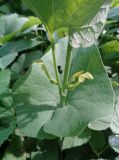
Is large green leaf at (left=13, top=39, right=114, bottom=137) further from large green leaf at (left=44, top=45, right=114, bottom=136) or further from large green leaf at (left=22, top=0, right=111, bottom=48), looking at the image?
large green leaf at (left=22, top=0, right=111, bottom=48)

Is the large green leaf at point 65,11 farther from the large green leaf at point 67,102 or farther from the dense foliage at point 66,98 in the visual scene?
the large green leaf at point 67,102

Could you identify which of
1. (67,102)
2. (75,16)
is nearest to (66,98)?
(67,102)

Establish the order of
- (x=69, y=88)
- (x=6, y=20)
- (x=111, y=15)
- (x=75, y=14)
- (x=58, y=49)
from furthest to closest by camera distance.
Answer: (x=6, y=20) < (x=111, y=15) < (x=58, y=49) < (x=69, y=88) < (x=75, y=14)

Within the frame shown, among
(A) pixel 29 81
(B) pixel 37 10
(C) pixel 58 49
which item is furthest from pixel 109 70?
(B) pixel 37 10

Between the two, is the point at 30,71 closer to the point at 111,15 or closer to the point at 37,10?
the point at 37,10

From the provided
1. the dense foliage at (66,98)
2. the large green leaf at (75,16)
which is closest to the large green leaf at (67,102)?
the dense foliage at (66,98)

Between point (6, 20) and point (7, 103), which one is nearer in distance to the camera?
point (7, 103)

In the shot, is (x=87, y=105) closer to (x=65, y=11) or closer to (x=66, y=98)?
(x=66, y=98)
